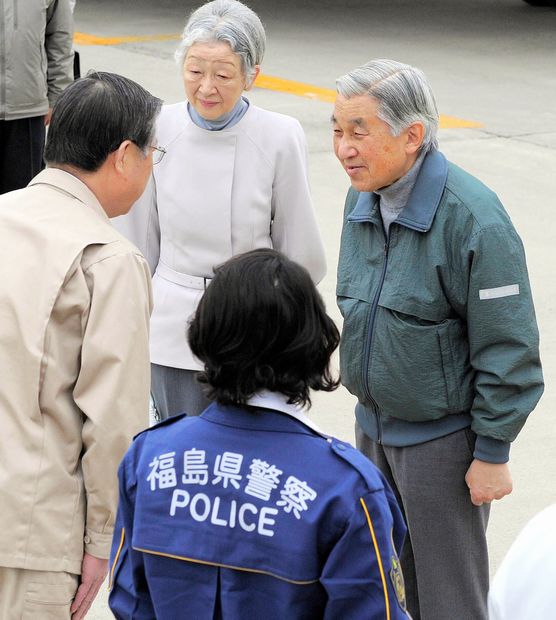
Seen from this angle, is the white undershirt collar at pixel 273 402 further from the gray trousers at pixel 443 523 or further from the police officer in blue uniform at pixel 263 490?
the gray trousers at pixel 443 523

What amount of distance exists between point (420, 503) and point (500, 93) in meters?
9.61

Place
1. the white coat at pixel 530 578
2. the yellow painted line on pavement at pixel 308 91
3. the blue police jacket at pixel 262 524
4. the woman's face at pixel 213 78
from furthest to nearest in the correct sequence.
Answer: the yellow painted line on pavement at pixel 308 91
the woman's face at pixel 213 78
the blue police jacket at pixel 262 524
the white coat at pixel 530 578

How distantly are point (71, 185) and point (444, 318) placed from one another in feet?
2.98

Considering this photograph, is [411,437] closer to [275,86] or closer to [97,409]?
[97,409]

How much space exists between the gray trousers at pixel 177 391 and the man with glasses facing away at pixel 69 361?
3.09 ft

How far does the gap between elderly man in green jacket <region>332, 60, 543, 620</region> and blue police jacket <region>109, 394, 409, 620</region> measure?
78 centimetres

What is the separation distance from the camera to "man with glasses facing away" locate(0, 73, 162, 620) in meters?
2.36

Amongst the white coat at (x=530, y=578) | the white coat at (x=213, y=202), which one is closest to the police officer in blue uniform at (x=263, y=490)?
the white coat at (x=530, y=578)

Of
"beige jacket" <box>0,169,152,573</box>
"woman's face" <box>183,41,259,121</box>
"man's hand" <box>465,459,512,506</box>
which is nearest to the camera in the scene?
"beige jacket" <box>0,169,152,573</box>

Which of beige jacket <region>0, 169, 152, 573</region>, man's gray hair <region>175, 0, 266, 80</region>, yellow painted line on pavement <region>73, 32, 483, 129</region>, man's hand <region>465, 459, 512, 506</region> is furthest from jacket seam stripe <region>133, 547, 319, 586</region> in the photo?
yellow painted line on pavement <region>73, 32, 483, 129</region>

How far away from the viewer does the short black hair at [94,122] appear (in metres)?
2.49

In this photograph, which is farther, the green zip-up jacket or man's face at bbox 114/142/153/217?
the green zip-up jacket

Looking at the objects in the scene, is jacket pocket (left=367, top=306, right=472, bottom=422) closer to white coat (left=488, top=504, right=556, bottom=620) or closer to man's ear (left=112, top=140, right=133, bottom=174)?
man's ear (left=112, top=140, right=133, bottom=174)

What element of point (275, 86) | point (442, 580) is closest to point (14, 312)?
point (442, 580)
